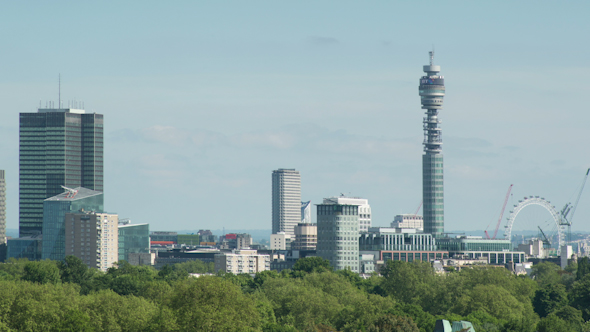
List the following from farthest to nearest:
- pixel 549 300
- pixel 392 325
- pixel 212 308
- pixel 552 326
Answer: pixel 549 300 → pixel 552 326 → pixel 212 308 → pixel 392 325

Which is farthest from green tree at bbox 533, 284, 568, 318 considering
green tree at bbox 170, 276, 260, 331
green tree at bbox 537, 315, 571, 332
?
green tree at bbox 170, 276, 260, 331

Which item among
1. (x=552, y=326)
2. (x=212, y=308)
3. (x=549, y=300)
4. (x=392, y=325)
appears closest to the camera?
(x=392, y=325)

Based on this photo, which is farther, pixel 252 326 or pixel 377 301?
pixel 377 301

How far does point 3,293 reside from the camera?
13912 centimetres

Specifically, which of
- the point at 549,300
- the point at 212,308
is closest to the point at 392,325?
the point at 212,308

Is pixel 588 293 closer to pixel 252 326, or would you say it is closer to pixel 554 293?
pixel 554 293

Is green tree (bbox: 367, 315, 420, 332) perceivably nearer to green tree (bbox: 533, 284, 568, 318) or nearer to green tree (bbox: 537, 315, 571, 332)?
green tree (bbox: 537, 315, 571, 332)

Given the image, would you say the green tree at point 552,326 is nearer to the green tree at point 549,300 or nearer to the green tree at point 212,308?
the green tree at point 212,308

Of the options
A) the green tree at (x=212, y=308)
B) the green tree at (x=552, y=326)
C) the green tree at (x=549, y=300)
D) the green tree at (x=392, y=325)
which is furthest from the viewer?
the green tree at (x=549, y=300)

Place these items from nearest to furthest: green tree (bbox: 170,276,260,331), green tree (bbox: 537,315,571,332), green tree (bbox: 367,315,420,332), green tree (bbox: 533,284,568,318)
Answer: green tree (bbox: 367,315,420,332)
green tree (bbox: 170,276,260,331)
green tree (bbox: 537,315,571,332)
green tree (bbox: 533,284,568,318)

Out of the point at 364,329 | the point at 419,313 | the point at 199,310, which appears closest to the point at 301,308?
the point at 419,313

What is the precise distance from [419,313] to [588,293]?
3604 cm

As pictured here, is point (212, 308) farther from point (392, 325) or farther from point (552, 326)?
point (552, 326)

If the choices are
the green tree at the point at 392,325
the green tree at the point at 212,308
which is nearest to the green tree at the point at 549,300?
the green tree at the point at 392,325
